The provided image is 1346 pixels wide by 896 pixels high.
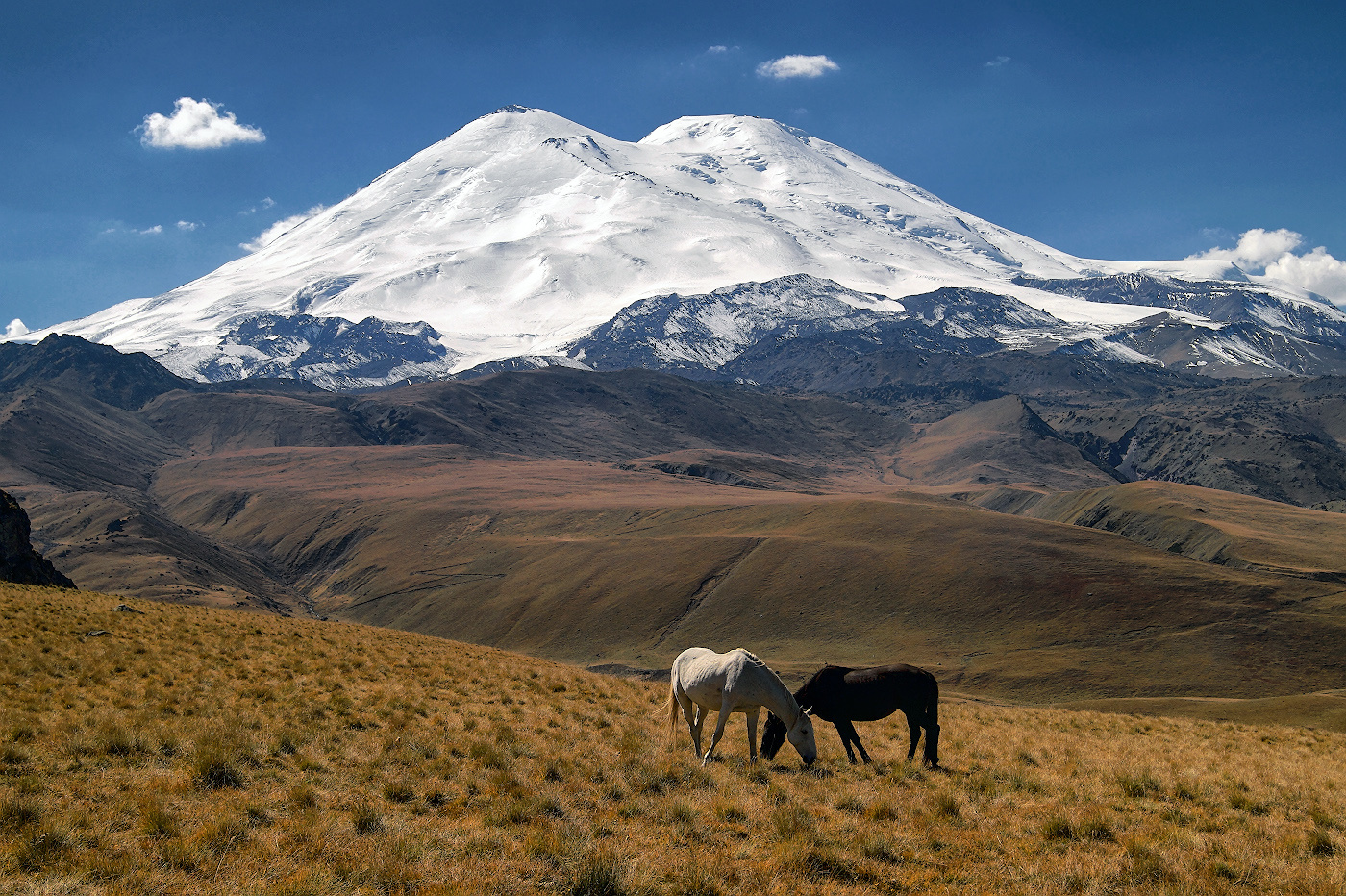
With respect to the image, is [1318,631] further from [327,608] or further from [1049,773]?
[327,608]

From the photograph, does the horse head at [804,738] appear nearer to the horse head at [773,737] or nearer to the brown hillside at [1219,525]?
the horse head at [773,737]

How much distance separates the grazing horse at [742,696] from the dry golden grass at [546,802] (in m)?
0.56

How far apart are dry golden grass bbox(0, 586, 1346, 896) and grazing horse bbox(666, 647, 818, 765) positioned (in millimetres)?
564

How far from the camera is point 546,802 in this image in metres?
12.0

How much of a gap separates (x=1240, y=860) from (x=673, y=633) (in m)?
97.4

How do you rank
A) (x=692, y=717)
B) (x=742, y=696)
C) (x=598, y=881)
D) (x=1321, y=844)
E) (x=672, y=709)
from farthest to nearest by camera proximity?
(x=672, y=709) < (x=692, y=717) < (x=742, y=696) < (x=1321, y=844) < (x=598, y=881)

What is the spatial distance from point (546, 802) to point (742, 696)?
15.9 ft

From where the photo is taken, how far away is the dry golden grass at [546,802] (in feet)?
31.3

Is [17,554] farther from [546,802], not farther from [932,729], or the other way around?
[932,729]

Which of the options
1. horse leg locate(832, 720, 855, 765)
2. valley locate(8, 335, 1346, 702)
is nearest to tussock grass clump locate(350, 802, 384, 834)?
horse leg locate(832, 720, 855, 765)

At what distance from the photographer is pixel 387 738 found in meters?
15.8

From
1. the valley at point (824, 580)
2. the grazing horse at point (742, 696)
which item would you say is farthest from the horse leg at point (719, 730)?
the valley at point (824, 580)

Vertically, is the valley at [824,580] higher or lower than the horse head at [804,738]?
lower

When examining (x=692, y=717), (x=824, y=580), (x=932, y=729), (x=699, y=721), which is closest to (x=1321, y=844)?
(x=932, y=729)
